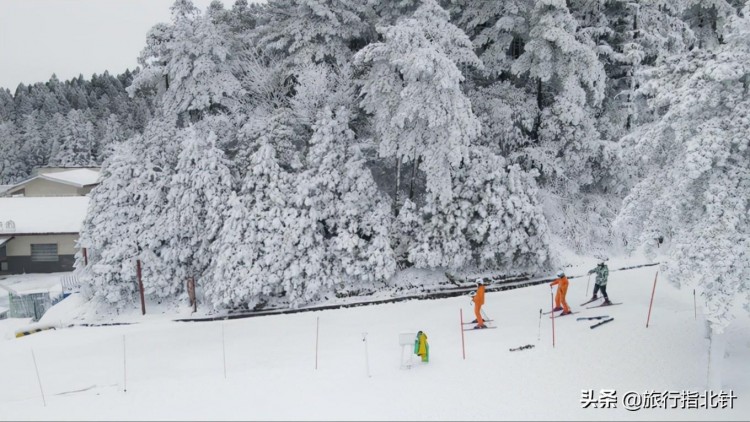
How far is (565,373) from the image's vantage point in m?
10.9

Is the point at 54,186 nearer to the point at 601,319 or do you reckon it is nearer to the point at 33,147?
the point at 33,147

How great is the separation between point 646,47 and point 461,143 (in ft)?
36.3

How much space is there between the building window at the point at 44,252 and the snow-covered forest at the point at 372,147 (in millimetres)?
13499

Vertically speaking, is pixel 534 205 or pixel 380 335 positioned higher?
pixel 534 205

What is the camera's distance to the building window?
3266cm

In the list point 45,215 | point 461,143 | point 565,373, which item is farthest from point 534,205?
point 45,215

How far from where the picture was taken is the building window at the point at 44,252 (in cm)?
3266

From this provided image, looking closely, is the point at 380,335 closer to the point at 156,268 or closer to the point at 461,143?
the point at 461,143

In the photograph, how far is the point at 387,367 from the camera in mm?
11688

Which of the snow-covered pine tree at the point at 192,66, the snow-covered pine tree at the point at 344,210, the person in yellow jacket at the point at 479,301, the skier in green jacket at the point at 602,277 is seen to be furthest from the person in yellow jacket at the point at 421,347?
the snow-covered pine tree at the point at 192,66

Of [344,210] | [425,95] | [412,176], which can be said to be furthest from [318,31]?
[344,210]

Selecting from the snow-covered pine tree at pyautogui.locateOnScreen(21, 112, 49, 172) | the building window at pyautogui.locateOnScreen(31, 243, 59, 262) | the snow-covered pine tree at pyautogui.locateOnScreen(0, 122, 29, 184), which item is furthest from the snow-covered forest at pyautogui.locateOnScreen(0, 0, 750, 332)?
the snow-covered pine tree at pyautogui.locateOnScreen(21, 112, 49, 172)

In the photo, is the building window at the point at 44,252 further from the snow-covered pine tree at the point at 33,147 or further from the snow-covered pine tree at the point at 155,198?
the snow-covered pine tree at the point at 33,147

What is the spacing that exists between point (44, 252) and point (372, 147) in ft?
82.5
